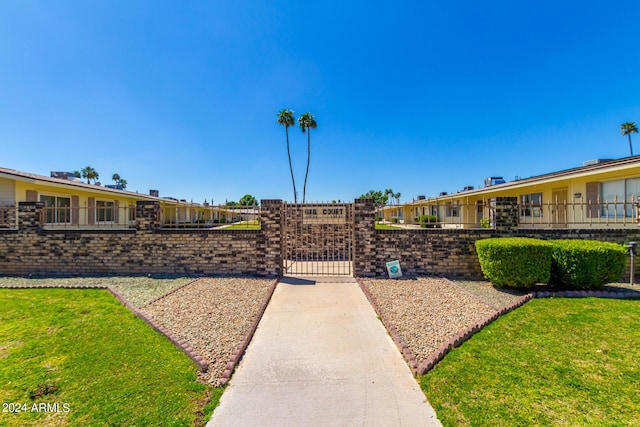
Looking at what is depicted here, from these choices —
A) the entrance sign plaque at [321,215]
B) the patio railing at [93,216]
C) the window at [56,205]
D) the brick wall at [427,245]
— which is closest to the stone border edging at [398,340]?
the brick wall at [427,245]

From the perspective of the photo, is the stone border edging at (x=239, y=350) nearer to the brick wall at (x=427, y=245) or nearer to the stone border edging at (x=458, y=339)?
the stone border edging at (x=458, y=339)

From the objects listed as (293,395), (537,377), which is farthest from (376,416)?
(537,377)

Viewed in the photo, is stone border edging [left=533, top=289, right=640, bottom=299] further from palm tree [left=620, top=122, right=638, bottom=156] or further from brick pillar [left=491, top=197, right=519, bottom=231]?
palm tree [left=620, top=122, right=638, bottom=156]

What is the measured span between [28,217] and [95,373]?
26.3 feet

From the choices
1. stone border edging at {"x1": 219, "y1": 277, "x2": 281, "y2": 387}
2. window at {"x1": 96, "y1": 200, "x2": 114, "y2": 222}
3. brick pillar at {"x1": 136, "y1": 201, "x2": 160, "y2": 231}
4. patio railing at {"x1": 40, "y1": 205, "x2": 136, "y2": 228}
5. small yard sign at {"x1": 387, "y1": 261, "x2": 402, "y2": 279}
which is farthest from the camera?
window at {"x1": 96, "y1": 200, "x2": 114, "y2": 222}

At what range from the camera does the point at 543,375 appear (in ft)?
11.0

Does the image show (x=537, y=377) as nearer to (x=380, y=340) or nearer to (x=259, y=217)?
(x=380, y=340)

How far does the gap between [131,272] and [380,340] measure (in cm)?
756

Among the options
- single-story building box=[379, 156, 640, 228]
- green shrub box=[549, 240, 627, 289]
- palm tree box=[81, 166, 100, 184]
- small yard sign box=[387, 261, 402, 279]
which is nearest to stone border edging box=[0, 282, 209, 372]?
small yard sign box=[387, 261, 402, 279]

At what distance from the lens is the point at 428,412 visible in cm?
288

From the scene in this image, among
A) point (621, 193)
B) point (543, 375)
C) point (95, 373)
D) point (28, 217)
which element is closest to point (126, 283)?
point (28, 217)

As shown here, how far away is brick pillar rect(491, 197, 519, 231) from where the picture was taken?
7922 millimetres

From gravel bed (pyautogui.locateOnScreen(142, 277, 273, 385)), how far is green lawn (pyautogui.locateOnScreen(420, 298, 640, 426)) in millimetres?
2693

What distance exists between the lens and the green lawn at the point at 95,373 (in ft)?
9.12
